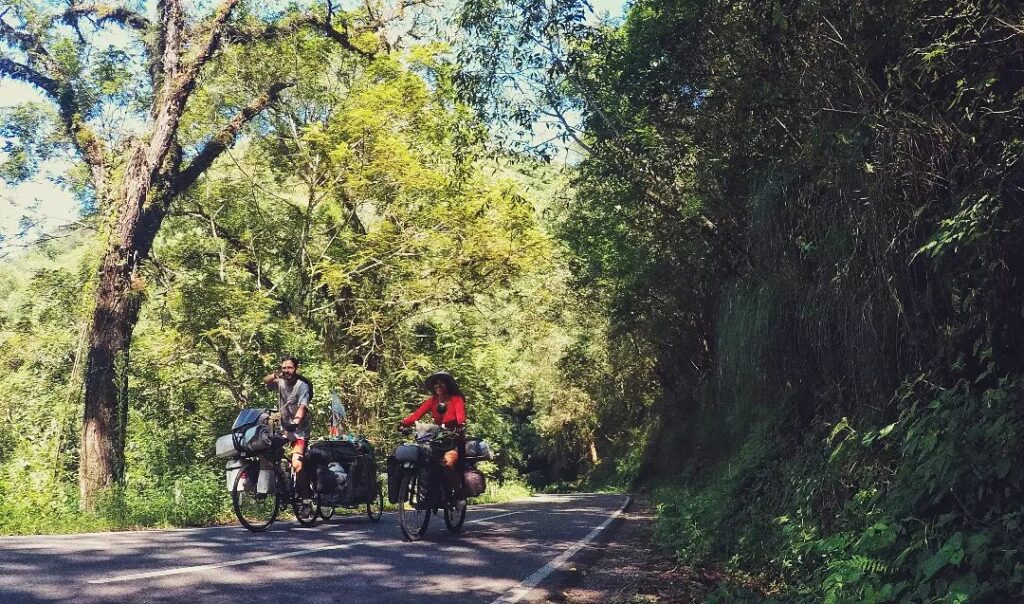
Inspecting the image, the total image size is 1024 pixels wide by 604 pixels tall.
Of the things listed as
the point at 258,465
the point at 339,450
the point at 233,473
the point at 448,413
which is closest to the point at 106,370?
the point at 339,450

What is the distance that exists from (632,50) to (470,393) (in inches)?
635

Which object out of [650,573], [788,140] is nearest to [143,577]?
[650,573]

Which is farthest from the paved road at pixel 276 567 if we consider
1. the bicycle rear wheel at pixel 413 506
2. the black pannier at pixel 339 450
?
the black pannier at pixel 339 450

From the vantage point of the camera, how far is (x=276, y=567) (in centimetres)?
696

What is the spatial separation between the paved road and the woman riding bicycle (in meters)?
0.81

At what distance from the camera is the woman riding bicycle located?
33.7 ft

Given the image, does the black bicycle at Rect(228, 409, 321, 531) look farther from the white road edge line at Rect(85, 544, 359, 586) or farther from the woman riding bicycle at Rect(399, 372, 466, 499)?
the white road edge line at Rect(85, 544, 359, 586)

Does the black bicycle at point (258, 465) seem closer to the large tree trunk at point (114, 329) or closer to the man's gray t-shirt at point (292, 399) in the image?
the man's gray t-shirt at point (292, 399)

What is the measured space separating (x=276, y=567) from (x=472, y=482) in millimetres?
3802

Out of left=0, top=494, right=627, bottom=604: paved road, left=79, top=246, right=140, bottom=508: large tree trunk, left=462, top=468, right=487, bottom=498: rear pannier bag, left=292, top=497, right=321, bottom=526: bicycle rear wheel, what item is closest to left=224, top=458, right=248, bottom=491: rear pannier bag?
left=0, top=494, right=627, bottom=604: paved road

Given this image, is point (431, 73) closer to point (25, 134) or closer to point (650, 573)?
point (25, 134)

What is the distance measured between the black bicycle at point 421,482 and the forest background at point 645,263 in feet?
10.2

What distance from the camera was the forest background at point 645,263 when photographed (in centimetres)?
535

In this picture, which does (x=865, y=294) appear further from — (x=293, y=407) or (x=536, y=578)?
(x=293, y=407)
